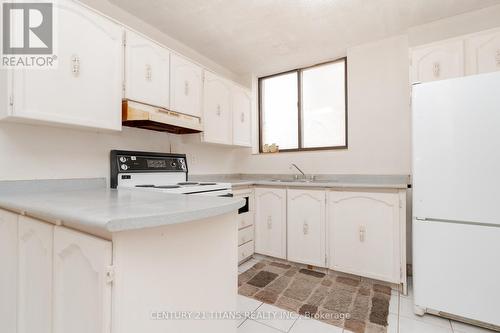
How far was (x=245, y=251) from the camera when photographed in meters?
2.59

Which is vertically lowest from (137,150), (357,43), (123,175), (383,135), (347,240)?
(347,240)

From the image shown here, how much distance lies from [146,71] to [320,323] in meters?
2.22

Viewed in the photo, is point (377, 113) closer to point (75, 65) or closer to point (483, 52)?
point (483, 52)

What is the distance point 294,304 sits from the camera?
181 centimetres

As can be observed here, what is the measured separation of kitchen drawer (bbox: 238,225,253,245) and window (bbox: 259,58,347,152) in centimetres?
121

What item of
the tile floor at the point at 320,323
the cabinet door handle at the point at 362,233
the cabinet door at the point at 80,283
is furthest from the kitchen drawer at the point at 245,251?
the cabinet door at the point at 80,283

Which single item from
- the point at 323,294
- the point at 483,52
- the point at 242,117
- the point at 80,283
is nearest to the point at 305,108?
the point at 242,117

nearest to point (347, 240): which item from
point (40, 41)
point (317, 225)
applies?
point (317, 225)

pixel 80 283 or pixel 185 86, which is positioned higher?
pixel 185 86

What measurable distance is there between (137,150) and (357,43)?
8.33 feet

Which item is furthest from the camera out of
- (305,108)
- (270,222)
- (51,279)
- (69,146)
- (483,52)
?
(305,108)

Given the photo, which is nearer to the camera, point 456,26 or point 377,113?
point 456,26

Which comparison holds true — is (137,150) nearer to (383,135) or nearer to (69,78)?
(69,78)

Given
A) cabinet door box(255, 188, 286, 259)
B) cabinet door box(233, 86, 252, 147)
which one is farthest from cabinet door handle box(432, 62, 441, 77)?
cabinet door box(233, 86, 252, 147)
